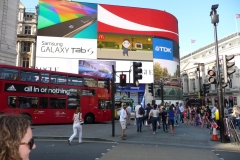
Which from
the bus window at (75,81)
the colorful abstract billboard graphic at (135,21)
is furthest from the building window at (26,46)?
the bus window at (75,81)

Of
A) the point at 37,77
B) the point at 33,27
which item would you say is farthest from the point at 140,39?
the point at 37,77

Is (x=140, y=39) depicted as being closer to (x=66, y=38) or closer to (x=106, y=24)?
(x=106, y=24)

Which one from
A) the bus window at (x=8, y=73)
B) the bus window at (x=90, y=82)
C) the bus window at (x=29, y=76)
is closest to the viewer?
the bus window at (x=8, y=73)

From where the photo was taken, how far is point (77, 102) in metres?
17.8

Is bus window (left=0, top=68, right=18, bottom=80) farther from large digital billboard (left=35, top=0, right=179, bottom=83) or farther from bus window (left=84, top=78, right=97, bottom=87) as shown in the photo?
large digital billboard (left=35, top=0, right=179, bottom=83)

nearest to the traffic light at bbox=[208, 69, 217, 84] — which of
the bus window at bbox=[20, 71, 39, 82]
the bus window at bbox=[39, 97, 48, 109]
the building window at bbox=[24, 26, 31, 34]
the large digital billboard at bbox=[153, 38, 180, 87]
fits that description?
the bus window at bbox=[39, 97, 48, 109]

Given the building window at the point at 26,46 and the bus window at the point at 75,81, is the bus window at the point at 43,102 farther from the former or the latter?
the building window at the point at 26,46

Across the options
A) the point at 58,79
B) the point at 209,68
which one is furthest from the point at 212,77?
the point at 209,68

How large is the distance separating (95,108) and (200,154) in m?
12.3

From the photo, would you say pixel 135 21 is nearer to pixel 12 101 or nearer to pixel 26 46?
pixel 26 46

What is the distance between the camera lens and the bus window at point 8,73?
1447 centimetres

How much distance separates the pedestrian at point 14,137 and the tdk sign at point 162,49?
41.3 meters

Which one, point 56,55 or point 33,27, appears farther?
point 33,27

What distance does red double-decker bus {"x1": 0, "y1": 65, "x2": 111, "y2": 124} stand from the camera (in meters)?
14.8
